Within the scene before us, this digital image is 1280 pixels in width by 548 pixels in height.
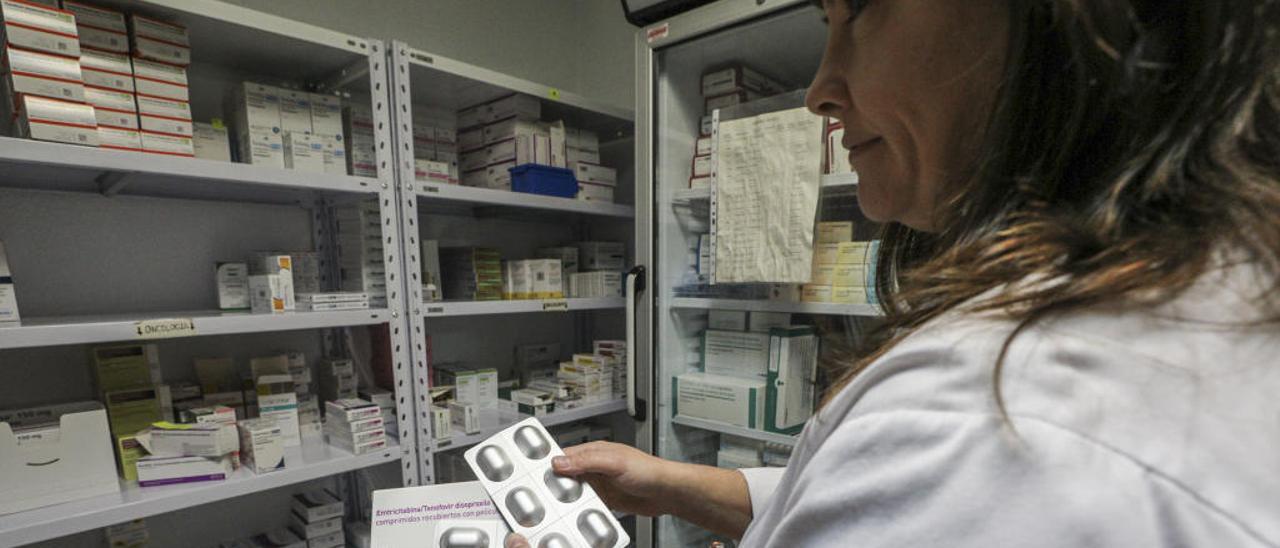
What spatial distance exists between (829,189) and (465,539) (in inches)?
46.6

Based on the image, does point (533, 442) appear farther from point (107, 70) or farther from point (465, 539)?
point (107, 70)

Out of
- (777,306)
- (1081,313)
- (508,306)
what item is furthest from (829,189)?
(1081,313)

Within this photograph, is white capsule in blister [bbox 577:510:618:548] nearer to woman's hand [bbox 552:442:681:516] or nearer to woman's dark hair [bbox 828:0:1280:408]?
woman's hand [bbox 552:442:681:516]

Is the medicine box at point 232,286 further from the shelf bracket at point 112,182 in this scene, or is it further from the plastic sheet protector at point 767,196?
the plastic sheet protector at point 767,196

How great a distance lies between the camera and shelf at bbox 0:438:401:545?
38.6 inches

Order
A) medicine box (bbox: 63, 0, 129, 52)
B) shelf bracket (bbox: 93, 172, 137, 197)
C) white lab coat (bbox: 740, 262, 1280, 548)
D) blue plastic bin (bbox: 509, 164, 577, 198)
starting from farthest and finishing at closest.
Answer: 1. blue plastic bin (bbox: 509, 164, 577, 198)
2. shelf bracket (bbox: 93, 172, 137, 197)
3. medicine box (bbox: 63, 0, 129, 52)
4. white lab coat (bbox: 740, 262, 1280, 548)

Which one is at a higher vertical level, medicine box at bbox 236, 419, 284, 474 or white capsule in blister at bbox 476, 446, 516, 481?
white capsule in blister at bbox 476, 446, 516, 481

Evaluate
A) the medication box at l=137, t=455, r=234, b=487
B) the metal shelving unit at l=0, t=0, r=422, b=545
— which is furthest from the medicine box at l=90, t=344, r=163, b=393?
the medication box at l=137, t=455, r=234, b=487

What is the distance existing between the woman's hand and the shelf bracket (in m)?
1.13

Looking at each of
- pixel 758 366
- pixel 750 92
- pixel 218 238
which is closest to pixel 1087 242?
pixel 758 366

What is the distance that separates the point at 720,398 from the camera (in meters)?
1.61

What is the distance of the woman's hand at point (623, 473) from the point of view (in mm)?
844

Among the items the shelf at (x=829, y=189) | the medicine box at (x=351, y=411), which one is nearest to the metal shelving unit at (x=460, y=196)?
the medicine box at (x=351, y=411)

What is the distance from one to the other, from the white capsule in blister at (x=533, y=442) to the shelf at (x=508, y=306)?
26.7 inches
